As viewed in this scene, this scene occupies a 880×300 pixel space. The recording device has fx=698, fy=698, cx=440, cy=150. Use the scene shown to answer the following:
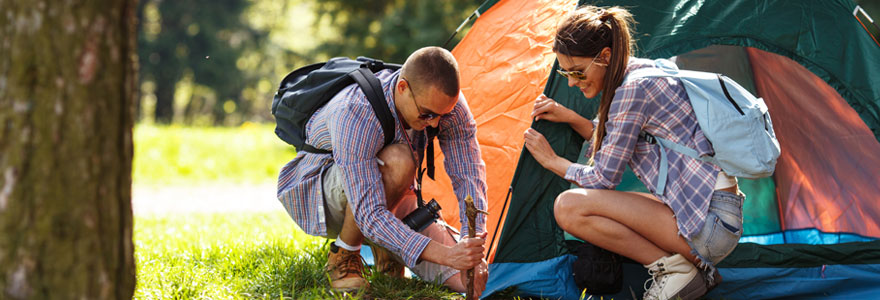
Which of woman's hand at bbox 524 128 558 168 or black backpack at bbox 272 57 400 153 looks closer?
black backpack at bbox 272 57 400 153

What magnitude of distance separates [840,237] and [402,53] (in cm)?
797

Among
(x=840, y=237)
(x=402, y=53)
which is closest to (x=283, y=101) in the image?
(x=840, y=237)

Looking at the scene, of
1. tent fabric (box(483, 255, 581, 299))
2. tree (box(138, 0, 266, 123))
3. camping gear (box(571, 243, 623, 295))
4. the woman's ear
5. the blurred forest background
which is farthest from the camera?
tree (box(138, 0, 266, 123))

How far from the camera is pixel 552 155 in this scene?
3018 millimetres

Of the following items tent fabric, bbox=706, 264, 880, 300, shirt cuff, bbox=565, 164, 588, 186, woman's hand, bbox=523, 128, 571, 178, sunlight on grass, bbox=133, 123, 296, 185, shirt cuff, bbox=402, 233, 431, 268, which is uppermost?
woman's hand, bbox=523, 128, 571, 178

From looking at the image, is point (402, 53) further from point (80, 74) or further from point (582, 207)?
point (80, 74)

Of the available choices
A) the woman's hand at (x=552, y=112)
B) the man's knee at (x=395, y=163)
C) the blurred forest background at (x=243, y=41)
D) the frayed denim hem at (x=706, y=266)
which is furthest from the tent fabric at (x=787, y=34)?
the blurred forest background at (x=243, y=41)

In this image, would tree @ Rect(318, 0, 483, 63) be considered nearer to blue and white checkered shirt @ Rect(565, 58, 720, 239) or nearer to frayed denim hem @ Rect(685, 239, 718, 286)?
blue and white checkered shirt @ Rect(565, 58, 720, 239)

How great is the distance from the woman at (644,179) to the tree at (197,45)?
1592cm

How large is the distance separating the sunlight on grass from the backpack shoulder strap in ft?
19.6

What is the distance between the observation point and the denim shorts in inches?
109

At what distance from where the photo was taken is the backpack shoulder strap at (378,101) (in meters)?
2.83

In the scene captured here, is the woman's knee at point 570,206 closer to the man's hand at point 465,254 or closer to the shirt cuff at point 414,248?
the man's hand at point 465,254

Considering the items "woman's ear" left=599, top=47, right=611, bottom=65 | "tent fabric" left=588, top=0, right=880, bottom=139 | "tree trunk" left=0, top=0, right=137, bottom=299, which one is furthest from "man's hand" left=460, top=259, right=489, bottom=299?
"tree trunk" left=0, top=0, right=137, bottom=299
